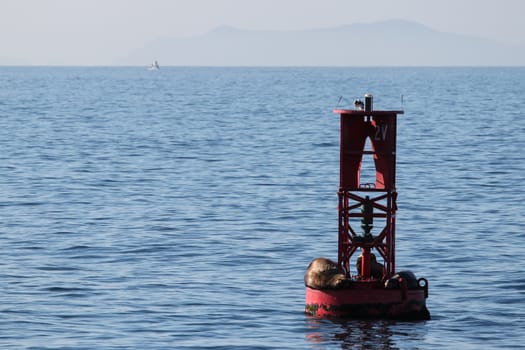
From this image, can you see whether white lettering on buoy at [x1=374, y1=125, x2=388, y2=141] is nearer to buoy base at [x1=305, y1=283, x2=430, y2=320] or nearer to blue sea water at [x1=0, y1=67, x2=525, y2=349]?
buoy base at [x1=305, y1=283, x2=430, y2=320]

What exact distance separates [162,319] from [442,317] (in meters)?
6.84

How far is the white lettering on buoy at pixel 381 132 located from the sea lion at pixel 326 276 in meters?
3.18

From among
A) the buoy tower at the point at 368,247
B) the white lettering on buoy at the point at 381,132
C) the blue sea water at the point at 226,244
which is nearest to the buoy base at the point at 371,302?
the buoy tower at the point at 368,247

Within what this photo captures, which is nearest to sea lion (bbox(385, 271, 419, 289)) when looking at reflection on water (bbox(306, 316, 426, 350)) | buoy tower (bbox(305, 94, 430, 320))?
buoy tower (bbox(305, 94, 430, 320))

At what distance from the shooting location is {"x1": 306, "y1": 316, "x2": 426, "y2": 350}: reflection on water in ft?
88.9

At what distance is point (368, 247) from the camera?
29.5 metres

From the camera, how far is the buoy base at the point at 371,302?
28.6m

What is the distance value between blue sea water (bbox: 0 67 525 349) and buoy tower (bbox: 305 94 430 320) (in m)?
0.44

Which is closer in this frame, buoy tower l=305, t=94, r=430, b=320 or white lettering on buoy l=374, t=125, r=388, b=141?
buoy tower l=305, t=94, r=430, b=320

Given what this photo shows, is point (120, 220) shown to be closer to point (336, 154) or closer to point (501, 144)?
point (336, 154)

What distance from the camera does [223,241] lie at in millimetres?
41844

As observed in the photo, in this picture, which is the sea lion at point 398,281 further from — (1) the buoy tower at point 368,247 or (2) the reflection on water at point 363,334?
(2) the reflection on water at point 363,334

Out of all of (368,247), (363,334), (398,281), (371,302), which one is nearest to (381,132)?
(368,247)

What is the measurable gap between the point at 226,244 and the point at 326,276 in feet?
41.8
